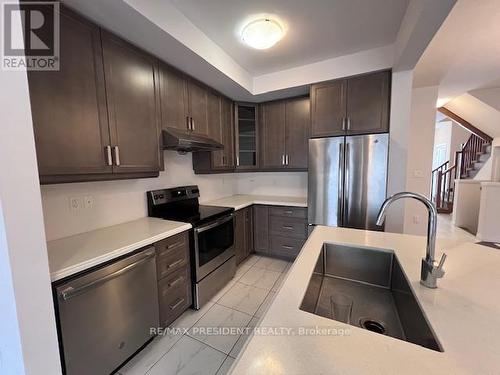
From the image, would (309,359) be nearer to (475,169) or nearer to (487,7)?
(487,7)

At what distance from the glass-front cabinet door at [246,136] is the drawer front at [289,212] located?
77cm

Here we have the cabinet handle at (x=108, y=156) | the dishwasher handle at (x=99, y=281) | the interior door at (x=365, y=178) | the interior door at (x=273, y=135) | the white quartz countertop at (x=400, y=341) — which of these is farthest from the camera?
the interior door at (x=273, y=135)

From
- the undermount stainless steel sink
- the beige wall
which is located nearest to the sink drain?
the undermount stainless steel sink

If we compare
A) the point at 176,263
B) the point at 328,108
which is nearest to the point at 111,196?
the point at 176,263

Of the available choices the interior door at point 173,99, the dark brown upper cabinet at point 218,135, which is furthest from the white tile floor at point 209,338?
the interior door at point 173,99

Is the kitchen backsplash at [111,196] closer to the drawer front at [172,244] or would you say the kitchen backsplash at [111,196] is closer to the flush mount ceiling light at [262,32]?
the drawer front at [172,244]

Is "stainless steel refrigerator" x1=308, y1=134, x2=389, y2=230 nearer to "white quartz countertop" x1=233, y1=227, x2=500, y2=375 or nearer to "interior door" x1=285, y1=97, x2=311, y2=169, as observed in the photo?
"interior door" x1=285, y1=97, x2=311, y2=169

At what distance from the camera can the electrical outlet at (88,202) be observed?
1.66 m

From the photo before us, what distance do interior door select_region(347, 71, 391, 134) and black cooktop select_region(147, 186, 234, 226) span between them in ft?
5.83

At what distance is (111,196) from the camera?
1.84 metres

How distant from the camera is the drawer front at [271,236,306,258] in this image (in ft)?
9.52

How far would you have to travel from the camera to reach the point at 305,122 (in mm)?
2906

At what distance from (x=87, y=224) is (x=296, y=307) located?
1761 millimetres

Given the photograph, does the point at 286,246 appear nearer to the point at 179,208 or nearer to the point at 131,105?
the point at 179,208
